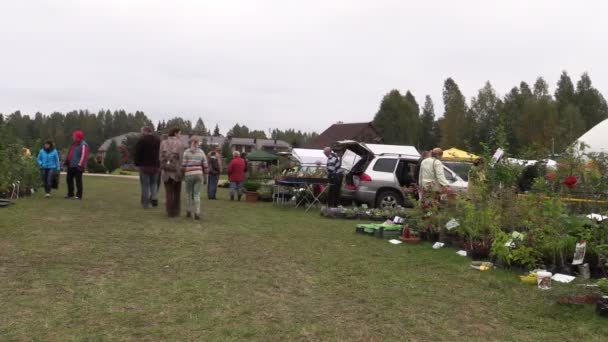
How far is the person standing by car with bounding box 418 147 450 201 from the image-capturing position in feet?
29.9

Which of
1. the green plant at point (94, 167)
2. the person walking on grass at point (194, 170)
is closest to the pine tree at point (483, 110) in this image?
the green plant at point (94, 167)

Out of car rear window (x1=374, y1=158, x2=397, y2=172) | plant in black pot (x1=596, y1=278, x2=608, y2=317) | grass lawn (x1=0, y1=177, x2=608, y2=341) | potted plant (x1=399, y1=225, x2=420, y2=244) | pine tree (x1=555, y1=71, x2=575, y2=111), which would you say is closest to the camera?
grass lawn (x1=0, y1=177, x2=608, y2=341)

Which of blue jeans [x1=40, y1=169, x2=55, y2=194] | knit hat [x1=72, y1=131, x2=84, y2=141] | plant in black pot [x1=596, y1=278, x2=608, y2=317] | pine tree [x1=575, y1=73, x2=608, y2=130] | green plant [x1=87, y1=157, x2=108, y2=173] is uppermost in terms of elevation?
pine tree [x1=575, y1=73, x2=608, y2=130]

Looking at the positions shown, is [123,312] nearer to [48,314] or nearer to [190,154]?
[48,314]

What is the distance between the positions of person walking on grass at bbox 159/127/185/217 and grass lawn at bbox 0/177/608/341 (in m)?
1.76

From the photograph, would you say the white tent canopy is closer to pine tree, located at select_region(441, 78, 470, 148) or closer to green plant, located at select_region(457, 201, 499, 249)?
green plant, located at select_region(457, 201, 499, 249)

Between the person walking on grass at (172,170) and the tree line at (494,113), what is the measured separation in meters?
47.6

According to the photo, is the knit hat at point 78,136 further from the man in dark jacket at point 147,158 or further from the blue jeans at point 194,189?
the blue jeans at point 194,189

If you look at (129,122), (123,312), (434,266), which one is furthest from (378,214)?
(129,122)

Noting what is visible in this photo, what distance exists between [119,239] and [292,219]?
4444 mm

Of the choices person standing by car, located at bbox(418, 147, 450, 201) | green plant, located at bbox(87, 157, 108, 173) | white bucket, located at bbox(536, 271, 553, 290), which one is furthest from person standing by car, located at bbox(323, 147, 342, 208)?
green plant, located at bbox(87, 157, 108, 173)

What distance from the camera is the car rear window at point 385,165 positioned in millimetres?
13430

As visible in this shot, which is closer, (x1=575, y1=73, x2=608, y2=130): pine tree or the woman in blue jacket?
the woman in blue jacket

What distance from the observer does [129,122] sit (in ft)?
433
